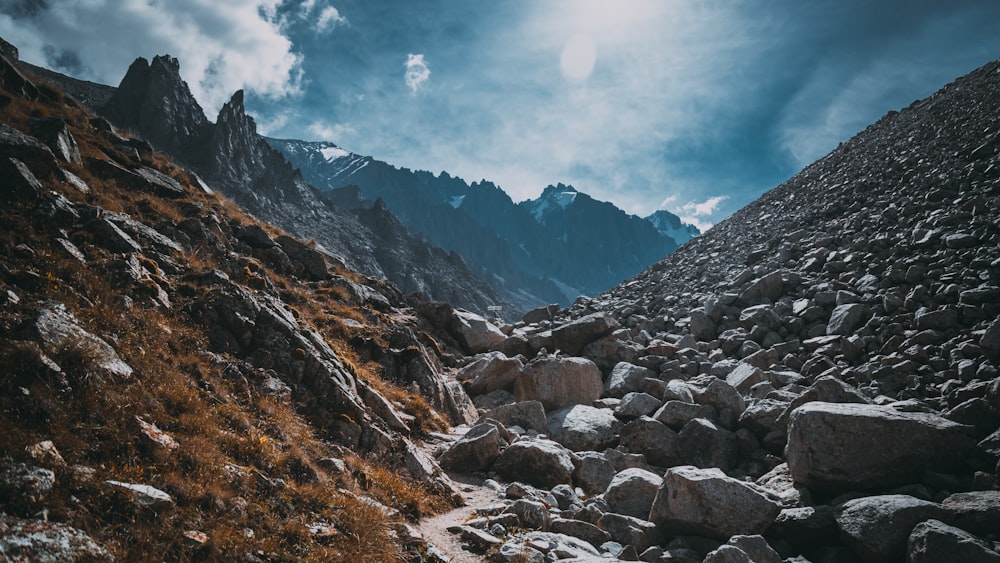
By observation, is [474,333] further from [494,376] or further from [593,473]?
[593,473]

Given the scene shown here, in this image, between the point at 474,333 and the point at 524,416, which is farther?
the point at 474,333

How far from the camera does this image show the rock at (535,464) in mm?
12844

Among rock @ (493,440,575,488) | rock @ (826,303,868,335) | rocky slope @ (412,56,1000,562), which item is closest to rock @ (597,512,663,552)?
rocky slope @ (412,56,1000,562)

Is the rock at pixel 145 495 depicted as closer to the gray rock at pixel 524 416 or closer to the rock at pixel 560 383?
the gray rock at pixel 524 416

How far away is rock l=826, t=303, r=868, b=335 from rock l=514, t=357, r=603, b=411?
952 cm

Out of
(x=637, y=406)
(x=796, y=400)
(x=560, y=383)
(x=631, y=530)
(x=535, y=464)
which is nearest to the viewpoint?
(x=631, y=530)

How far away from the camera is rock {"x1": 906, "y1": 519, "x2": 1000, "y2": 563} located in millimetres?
6668

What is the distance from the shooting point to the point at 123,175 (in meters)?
17.6

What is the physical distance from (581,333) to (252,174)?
149 metres

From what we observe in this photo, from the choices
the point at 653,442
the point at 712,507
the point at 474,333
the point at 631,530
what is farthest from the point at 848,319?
the point at 474,333

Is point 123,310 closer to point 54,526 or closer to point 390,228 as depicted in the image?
point 54,526

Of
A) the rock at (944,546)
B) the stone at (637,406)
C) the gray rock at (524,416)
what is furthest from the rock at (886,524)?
the gray rock at (524,416)

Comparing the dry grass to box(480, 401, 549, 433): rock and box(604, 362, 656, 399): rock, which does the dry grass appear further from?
box(604, 362, 656, 399): rock

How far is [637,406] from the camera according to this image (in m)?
16.8
